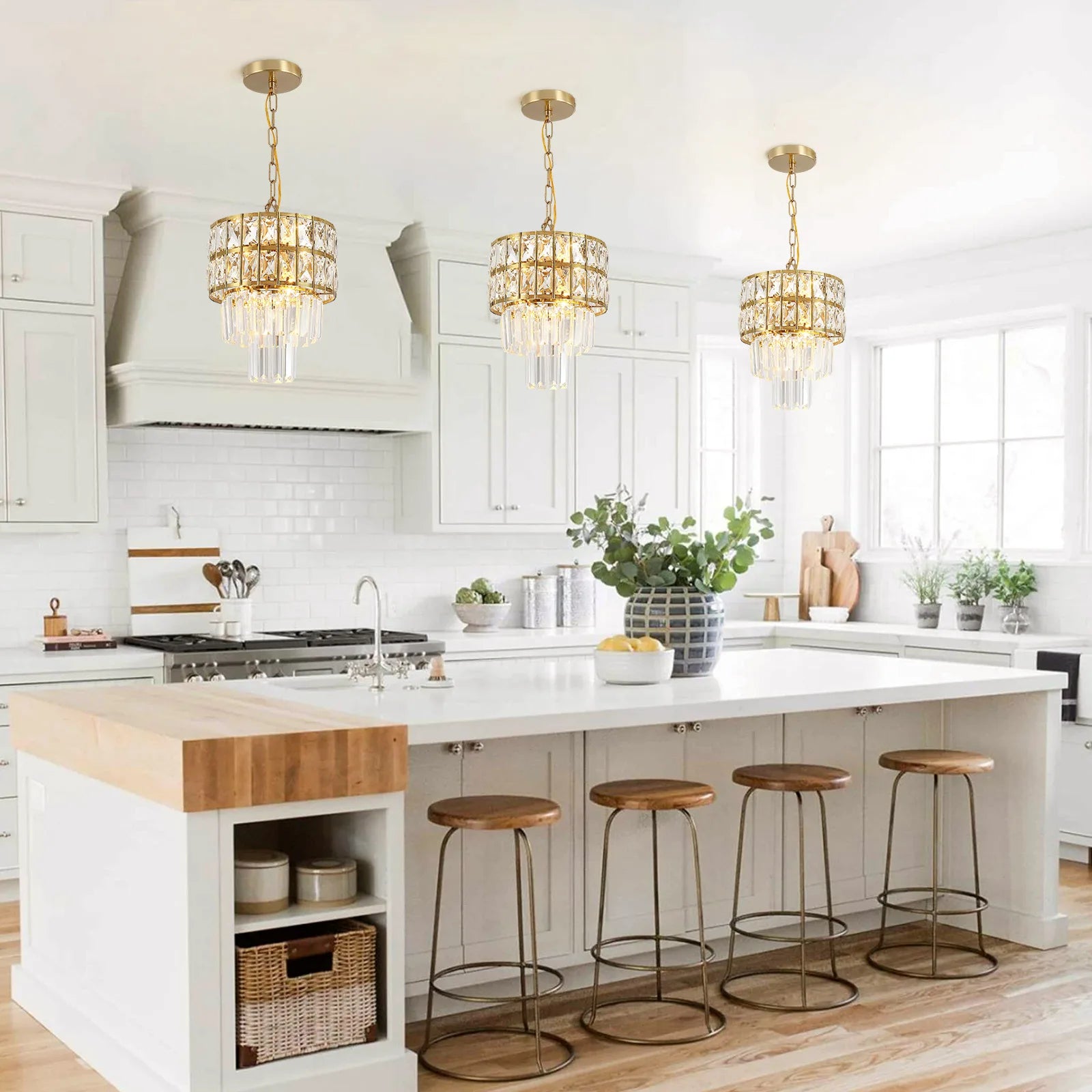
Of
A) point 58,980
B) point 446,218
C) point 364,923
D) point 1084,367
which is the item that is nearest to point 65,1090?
point 58,980

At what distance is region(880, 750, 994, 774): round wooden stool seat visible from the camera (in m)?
4.45

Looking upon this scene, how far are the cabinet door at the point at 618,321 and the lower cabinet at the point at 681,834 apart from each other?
292 cm

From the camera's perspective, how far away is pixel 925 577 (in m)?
7.41

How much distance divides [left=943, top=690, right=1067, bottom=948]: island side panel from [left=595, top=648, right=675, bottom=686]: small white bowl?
1351 mm

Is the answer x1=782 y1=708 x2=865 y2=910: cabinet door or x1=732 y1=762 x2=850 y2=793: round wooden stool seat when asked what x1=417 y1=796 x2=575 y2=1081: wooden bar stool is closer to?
x1=732 y1=762 x2=850 y2=793: round wooden stool seat

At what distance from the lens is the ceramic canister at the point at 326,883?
11.2 ft

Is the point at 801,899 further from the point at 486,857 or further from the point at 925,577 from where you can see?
the point at 925,577

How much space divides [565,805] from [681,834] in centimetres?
46

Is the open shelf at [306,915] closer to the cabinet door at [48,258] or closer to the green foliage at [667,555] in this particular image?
the green foliage at [667,555]

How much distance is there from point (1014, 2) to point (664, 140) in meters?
1.50

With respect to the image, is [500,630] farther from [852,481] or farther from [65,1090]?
[65,1090]

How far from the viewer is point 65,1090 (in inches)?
137

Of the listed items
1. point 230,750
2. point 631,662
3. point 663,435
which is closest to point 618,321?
point 663,435

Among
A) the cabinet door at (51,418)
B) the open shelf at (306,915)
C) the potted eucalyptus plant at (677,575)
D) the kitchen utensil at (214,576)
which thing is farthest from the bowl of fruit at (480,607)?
the open shelf at (306,915)
